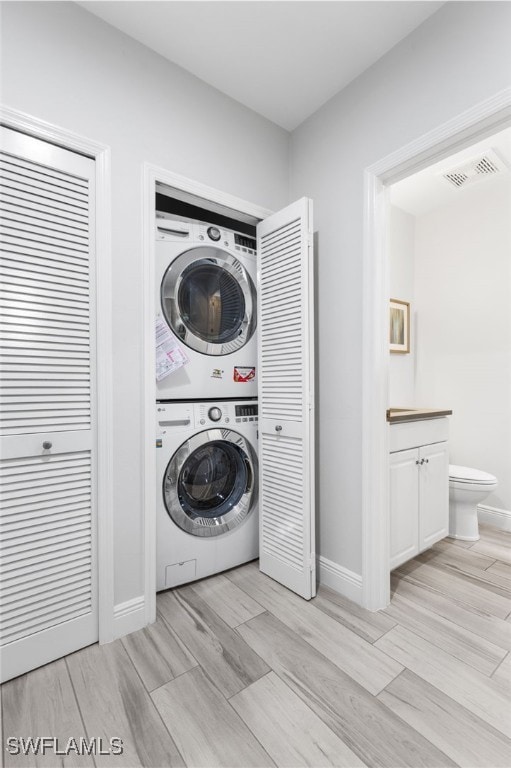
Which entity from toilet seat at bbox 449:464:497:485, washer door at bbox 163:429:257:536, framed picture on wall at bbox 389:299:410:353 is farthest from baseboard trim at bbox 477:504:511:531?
washer door at bbox 163:429:257:536

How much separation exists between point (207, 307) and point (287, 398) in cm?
66

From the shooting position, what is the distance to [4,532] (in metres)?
1.35

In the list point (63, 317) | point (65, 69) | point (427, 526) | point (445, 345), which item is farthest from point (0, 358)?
point (445, 345)

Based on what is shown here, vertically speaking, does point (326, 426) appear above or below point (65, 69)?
below

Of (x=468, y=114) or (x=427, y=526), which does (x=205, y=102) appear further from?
(x=427, y=526)

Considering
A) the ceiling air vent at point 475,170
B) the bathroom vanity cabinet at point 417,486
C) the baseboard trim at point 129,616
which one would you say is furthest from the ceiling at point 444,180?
the baseboard trim at point 129,616

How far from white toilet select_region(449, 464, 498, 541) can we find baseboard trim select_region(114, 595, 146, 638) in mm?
2059

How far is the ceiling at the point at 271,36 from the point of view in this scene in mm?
1520

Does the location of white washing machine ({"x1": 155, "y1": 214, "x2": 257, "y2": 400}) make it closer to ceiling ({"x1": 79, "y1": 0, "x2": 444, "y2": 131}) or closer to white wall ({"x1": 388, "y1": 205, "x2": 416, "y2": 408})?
ceiling ({"x1": 79, "y1": 0, "x2": 444, "y2": 131})

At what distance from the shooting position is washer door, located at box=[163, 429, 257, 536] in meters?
1.92

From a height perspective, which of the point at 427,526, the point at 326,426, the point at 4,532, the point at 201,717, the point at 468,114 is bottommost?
the point at 201,717

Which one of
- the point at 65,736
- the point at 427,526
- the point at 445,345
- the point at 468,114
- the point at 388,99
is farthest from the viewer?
the point at 445,345

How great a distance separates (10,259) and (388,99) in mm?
1770

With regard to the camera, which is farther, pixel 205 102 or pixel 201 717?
pixel 205 102
